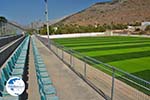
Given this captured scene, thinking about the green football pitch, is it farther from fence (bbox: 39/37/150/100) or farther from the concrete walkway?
the concrete walkway

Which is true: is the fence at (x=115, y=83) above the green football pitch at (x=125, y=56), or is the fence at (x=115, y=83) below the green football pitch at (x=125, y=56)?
above

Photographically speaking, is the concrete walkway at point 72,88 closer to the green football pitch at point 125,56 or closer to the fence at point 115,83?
the fence at point 115,83

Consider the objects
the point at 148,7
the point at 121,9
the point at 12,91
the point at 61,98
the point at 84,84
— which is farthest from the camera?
the point at 121,9

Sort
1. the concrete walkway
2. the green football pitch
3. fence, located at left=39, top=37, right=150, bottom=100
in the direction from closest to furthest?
1. fence, located at left=39, top=37, right=150, bottom=100
2. the concrete walkway
3. the green football pitch

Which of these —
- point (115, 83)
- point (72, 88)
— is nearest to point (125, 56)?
point (115, 83)

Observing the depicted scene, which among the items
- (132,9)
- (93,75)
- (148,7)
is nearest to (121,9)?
(132,9)

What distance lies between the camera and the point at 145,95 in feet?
25.0

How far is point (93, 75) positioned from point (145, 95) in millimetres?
4669

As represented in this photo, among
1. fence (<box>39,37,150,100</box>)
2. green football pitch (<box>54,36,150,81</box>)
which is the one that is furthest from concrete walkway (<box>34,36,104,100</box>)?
green football pitch (<box>54,36,150,81</box>)

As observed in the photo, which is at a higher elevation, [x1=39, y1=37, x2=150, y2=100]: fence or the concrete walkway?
[x1=39, y1=37, x2=150, y2=100]: fence

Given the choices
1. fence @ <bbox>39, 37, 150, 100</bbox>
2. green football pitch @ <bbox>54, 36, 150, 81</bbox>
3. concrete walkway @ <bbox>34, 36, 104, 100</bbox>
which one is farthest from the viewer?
green football pitch @ <bbox>54, 36, 150, 81</bbox>

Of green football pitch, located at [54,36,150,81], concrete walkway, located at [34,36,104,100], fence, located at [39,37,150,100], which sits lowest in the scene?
green football pitch, located at [54,36,150,81]

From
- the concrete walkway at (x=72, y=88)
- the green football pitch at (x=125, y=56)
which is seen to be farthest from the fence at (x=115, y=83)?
the green football pitch at (x=125, y=56)

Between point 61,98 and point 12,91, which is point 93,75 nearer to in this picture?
point 61,98
